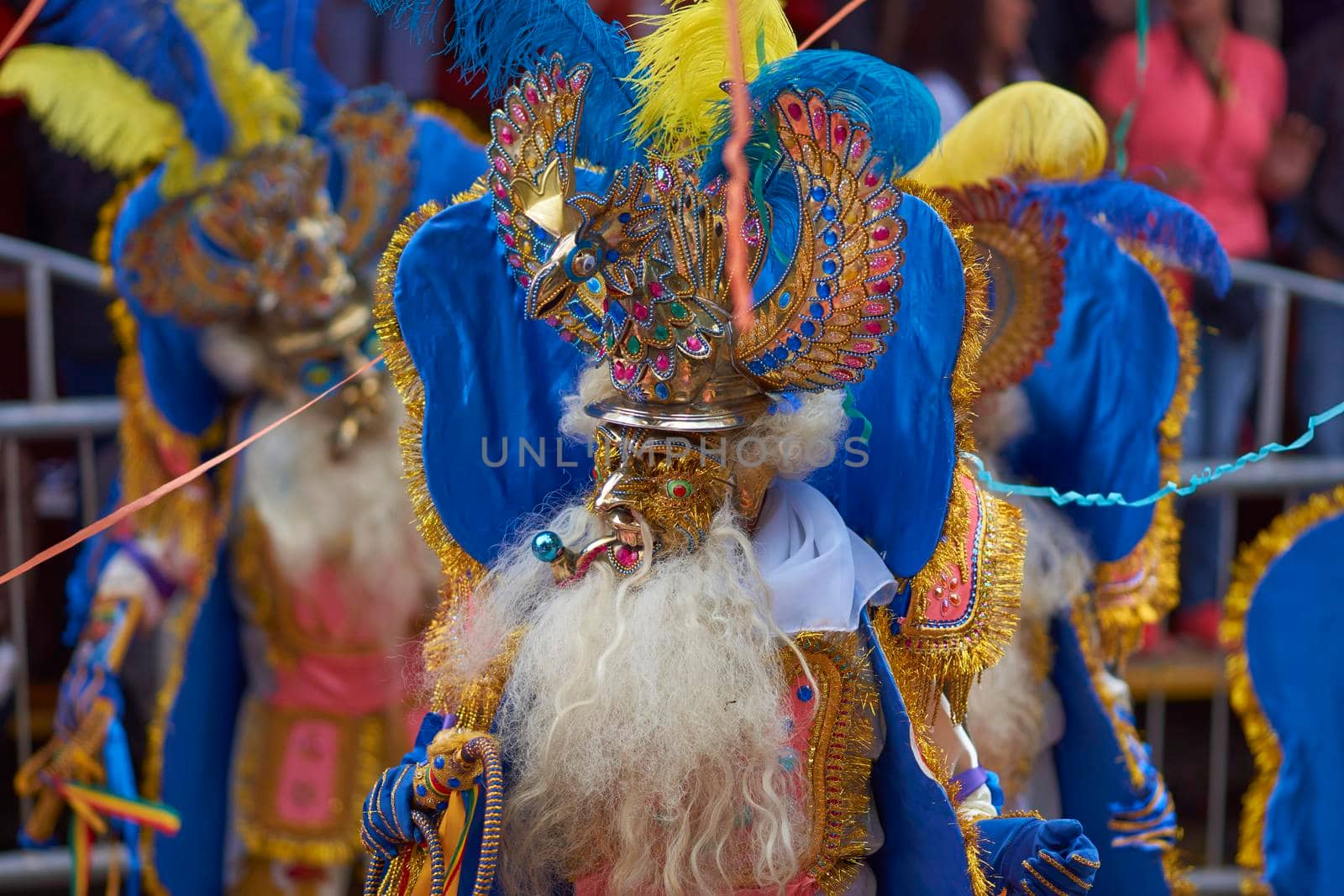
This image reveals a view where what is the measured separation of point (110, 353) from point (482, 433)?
9.32ft

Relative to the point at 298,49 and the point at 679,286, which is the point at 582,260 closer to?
the point at 679,286

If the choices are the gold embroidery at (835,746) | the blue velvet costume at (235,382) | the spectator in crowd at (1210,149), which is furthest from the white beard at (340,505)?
the spectator in crowd at (1210,149)

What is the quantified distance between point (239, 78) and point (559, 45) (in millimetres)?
1543

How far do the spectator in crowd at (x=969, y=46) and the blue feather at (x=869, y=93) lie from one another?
2.57m

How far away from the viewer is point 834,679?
1.78 meters

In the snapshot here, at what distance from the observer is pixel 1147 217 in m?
2.38

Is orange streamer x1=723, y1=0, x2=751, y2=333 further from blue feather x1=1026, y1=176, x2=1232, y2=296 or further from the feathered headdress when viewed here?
the feathered headdress

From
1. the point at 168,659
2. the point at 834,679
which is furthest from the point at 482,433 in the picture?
the point at 168,659

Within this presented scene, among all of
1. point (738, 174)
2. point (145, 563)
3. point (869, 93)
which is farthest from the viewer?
point (145, 563)

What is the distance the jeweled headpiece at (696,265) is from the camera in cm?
166

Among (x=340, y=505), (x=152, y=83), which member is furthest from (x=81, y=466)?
(x=152, y=83)

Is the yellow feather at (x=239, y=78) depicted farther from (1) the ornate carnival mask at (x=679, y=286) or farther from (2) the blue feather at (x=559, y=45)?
(1) the ornate carnival mask at (x=679, y=286)

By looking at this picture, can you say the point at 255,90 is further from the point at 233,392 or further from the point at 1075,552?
the point at 1075,552

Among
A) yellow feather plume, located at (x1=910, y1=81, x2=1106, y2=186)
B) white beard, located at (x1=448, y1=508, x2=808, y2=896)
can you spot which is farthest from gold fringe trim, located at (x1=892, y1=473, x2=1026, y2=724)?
yellow feather plume, located at (x1=910, y1=81, x2=1106, y2=186)
